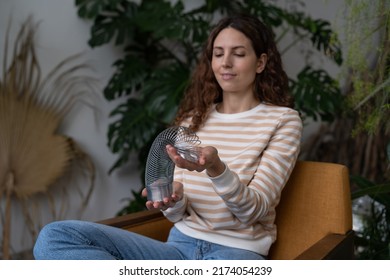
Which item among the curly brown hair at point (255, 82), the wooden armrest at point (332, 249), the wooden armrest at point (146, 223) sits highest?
the curly brown hair at point (255, 82)

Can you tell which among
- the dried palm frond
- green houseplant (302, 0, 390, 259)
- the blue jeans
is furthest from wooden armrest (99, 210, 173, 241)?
the dried palm frond

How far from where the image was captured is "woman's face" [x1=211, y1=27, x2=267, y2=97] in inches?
54.6

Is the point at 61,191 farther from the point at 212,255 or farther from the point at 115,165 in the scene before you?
the point at 212,255

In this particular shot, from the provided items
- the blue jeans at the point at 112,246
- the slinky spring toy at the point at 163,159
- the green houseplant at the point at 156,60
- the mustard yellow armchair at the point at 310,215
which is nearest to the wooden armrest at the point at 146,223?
the mustard yellow armchair at the point at 310,215

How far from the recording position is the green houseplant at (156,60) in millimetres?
2420

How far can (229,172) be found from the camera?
45.6 inches

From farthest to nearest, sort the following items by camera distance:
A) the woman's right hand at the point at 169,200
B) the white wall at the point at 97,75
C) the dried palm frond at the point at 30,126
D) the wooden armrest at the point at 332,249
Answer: the white wall at the point at 97,75 → the dried palm frond at the point at 30,126 → the woman's right hand at the point at 169,200 → the wooden armrest at the point at 332,249

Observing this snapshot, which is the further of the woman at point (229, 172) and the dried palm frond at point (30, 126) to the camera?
the dried palm frond at point (30, 126)

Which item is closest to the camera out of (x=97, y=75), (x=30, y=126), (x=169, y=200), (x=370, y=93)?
(x=169, y=200)

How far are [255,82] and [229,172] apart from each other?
1.37 feet

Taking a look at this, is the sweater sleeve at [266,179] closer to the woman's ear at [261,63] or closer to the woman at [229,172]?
the woman at [229,172]

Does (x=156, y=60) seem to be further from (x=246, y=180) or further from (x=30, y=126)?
(x=246, y=180)

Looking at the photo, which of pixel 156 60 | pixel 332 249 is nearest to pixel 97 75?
pixel 156 60

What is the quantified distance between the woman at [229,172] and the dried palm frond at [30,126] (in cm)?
120
